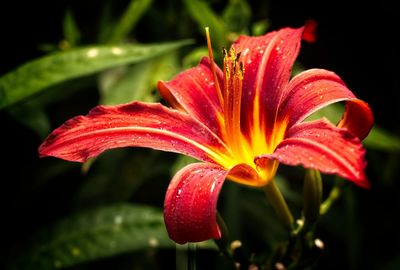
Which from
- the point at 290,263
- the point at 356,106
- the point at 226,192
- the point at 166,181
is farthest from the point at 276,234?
the point at 356,106

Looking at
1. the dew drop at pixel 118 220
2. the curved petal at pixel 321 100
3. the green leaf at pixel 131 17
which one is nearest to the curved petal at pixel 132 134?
the curved petal at pixel 321 100

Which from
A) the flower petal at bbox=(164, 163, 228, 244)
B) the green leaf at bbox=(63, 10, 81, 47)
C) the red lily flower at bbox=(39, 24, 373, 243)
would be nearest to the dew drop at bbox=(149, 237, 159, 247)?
the red lily flower at bbox=(39, 24, 373, 243)

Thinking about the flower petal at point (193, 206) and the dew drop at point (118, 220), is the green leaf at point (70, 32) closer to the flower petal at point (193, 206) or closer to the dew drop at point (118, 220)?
the dew drop at point (118, 220)

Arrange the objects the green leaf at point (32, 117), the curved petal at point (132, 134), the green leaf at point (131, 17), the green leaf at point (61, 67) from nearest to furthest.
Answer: the curved petal at point (132, 134)
the green leaf at point (61, 67)
the green leaf at point (32, 117)
the green leaf at point (131, 17)

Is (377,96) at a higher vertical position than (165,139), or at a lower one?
lower

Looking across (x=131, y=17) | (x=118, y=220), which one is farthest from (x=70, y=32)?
(x=118, y=220)

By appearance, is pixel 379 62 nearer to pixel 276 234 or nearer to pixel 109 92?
pixel 276 234

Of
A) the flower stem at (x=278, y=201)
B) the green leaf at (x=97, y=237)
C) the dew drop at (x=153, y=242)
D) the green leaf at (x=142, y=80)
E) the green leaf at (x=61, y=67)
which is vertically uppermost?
the green leaf at (x=61, y=67)

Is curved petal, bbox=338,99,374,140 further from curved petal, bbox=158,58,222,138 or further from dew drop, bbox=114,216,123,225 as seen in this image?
dew drop, bbox=114,216,123,225
